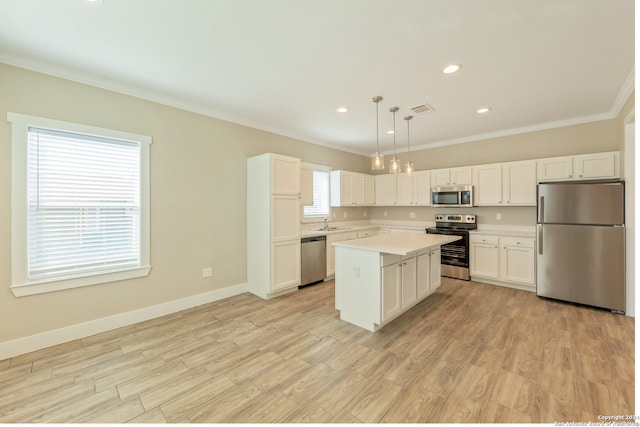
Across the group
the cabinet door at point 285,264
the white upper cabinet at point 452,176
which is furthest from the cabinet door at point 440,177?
the cabinet door at point 285,264

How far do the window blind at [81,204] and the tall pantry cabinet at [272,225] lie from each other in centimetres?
150

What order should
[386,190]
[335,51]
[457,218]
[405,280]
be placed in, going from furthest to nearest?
[386,190] → [457,218] → [405,280] → [335,51]

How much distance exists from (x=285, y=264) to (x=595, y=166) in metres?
4.75

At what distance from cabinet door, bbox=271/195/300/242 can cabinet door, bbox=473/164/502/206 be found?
3304 millimetres

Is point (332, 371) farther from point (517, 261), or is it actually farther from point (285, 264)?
point (517, 261)

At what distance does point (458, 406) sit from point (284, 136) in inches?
171

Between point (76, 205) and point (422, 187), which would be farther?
point (422, 187)

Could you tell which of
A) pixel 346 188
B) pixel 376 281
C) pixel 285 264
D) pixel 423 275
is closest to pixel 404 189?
pixel 346 188

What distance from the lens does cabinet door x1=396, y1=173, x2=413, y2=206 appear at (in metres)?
5.75

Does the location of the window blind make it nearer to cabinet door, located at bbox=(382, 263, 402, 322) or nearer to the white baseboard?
the white baseboard

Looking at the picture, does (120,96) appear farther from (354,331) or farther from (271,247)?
(354,331)

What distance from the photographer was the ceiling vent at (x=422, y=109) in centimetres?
360

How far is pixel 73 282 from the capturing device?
9.02 feet

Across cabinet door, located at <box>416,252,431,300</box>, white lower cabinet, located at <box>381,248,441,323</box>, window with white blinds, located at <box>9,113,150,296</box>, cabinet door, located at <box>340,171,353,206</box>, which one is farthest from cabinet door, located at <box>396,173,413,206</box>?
window with white blinds, located at <box>9,113,150,296</box>
